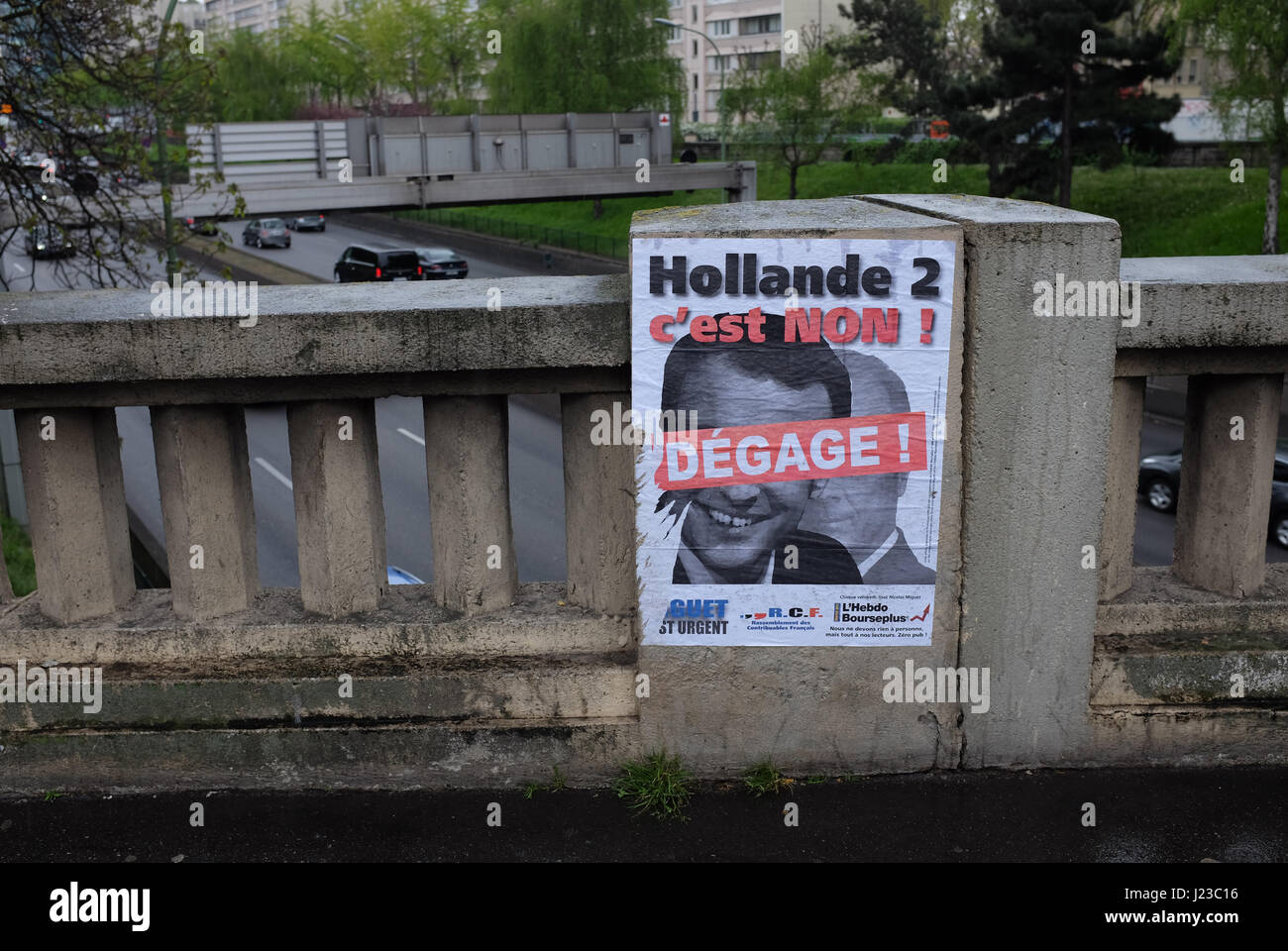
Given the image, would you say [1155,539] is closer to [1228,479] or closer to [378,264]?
[1228,479]

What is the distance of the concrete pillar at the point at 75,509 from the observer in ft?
14.4

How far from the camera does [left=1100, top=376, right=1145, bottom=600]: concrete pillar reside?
179 inches

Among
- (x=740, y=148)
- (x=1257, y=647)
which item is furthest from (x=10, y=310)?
(x=740, y=148)

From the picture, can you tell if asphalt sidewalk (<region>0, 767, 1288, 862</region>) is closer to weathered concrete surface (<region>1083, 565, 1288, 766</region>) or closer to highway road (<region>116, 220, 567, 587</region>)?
weathered concrete surface (<region>1083, 565, 1288, 766</region>)

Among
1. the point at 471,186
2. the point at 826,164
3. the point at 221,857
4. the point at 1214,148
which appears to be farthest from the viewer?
the point at 826,164

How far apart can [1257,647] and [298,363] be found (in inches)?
138

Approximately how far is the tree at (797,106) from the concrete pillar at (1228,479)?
45.5 meters

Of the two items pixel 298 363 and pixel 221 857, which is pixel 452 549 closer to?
pixel 298 363

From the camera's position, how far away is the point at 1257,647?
461 centimetres

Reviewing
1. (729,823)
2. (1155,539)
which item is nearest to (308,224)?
(1155,539)

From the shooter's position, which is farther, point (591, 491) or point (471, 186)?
point (471, 186)

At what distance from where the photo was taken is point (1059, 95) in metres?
36.1

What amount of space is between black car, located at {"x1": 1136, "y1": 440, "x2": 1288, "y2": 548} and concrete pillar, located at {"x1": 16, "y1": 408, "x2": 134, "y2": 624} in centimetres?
1528

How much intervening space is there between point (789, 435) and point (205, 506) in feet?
6.65
